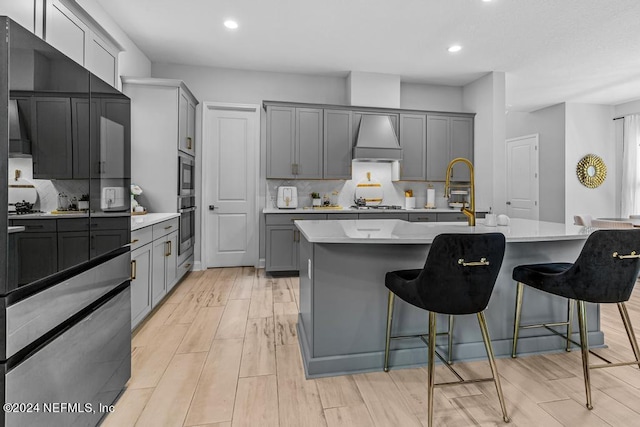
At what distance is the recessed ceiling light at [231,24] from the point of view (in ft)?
11.6

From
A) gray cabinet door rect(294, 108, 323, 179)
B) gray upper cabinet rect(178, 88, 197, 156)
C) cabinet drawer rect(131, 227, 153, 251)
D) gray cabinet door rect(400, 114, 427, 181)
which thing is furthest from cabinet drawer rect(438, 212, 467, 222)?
cabinet drawer rect(131, 227, 153, 251)

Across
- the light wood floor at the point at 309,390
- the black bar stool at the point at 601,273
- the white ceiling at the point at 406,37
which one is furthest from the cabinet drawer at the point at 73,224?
the white ceiling at the point at 406,37

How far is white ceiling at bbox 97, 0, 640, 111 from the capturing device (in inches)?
128

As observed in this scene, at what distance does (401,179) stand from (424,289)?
3690 mm

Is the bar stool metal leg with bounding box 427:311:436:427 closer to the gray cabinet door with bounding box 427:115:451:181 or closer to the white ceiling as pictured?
the white ceiling

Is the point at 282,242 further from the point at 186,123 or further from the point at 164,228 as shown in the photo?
the point at 186,123

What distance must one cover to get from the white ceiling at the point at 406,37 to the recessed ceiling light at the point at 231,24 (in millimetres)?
64

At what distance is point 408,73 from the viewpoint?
200 inches

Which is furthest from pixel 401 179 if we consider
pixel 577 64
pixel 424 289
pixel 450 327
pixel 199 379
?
pixel 199 379

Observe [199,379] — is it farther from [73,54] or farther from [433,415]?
[73,54]

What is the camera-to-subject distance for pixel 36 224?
A: 3.61 feet

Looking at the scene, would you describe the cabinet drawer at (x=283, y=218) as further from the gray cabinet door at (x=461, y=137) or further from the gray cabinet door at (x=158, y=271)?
the gray cabinet door at (x=461, y=137)

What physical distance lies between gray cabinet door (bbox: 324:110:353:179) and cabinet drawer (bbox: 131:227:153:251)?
8.53ft

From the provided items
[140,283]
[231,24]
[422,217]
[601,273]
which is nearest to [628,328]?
[601,273]
